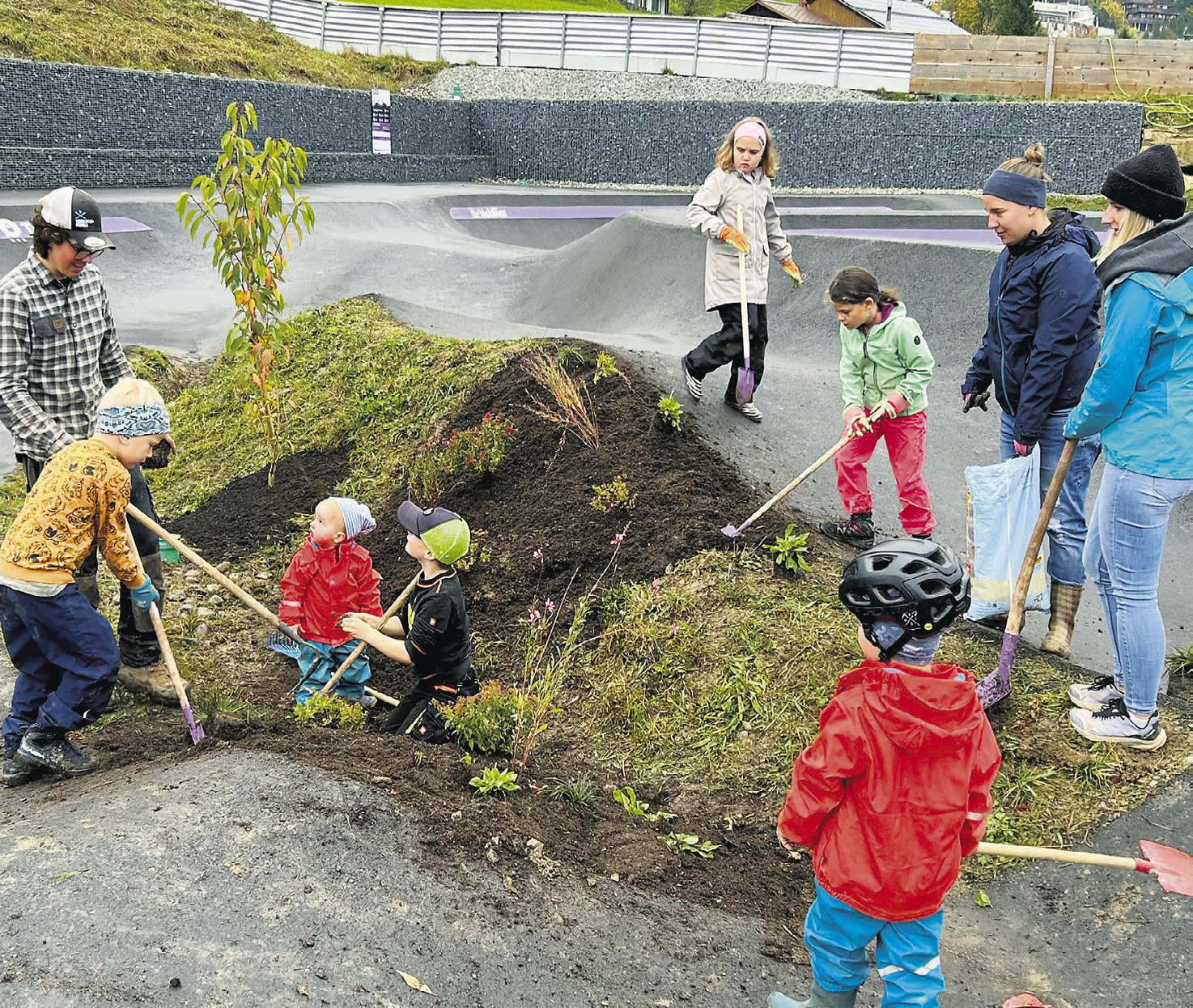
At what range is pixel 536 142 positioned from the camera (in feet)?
74.1

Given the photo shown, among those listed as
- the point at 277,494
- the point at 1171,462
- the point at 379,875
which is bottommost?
the point at 277,494

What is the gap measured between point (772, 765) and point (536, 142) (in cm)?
2074

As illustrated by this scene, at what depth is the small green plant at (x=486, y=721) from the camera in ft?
13.5

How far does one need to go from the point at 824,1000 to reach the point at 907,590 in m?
1.23

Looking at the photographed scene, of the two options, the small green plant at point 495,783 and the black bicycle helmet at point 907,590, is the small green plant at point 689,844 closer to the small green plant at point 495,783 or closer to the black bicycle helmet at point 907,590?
the small green plant at point 495,783

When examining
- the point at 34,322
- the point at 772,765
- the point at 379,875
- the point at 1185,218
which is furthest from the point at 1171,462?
the point at 34,322

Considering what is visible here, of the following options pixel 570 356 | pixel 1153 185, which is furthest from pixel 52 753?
pixel 1153 185

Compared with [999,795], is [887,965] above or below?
above

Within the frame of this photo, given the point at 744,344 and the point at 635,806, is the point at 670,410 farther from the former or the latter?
the point at 635,806

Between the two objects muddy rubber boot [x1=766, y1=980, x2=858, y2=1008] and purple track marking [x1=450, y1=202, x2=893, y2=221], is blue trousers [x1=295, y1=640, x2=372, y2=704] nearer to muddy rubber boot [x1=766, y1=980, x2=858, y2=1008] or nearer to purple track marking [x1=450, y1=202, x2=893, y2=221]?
muddy rubber boot [x1=766, y1=980, x2=858, y2=1008]

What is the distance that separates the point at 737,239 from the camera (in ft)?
21.5

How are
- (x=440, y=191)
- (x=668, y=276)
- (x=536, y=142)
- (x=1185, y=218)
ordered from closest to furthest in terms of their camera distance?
1. (x=1185, y=218)
2. (x=668, y=276)
3. (x=440, y=191)
4. (x=536, y=142)

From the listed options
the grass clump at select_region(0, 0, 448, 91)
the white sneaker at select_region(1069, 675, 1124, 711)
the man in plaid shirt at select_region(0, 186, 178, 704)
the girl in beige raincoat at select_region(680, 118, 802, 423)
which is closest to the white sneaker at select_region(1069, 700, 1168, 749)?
the white sneaker at select_region(1069, 675, 1124, 711)

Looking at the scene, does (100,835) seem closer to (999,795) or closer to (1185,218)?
(999,795)
